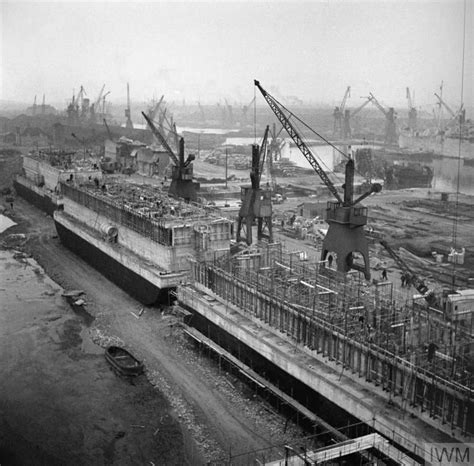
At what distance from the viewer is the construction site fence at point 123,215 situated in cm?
2581

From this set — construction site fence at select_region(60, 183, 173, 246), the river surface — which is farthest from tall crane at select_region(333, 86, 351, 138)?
construction site fence at select_region(60, 183, 173, 246)

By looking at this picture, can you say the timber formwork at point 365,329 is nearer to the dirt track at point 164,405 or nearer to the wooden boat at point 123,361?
the dirt track at point 164,405

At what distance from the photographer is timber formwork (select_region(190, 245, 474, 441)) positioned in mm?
13094

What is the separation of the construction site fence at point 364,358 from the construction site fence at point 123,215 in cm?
549

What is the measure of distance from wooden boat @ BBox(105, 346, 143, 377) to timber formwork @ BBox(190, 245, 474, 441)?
3786 millimetres

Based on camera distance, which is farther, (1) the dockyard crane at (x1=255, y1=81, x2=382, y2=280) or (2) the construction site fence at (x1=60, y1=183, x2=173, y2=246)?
(2) the construction site fence at (x1=60, y1=183, x2=173, y2=246)

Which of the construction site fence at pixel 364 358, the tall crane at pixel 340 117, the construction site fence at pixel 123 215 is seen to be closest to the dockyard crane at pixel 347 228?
the construction site fence at pixel 364 358

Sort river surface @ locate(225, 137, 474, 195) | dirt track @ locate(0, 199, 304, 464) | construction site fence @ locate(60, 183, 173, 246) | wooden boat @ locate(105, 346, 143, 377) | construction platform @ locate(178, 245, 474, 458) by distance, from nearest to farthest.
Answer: construction platform @ locate(178, 245, 474, 458)
dirt track @ locate(0, 199, 304, 464)
wooden boat @ locate(105, 346, 143, 377)
construction site fence @ locate(60, 183, 173, 246)
river surface @ locate(225, 137, 474, 195)

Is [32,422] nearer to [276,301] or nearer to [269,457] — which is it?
[269,457]

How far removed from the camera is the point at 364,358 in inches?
588

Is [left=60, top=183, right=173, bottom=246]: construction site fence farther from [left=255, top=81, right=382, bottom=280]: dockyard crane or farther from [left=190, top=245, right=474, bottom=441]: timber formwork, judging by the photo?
[left=255, top=81, right=382, bottom=280]: dockyard crane

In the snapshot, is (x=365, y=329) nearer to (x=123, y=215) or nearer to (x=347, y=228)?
(x=347, y=228)

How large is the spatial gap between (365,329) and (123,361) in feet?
26.0

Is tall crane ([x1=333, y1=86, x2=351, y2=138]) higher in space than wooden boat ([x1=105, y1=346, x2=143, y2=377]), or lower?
higher
